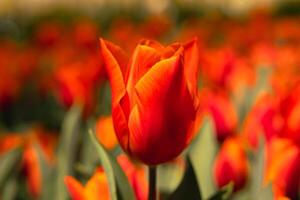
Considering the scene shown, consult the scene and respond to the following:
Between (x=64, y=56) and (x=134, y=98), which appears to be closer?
(x=134, y=98)

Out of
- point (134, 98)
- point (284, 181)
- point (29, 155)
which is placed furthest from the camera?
point (29, 155)

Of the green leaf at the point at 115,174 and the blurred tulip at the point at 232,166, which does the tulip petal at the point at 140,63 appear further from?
the blurred tulip at the point at 232,166

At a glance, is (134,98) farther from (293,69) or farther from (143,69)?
(293,69)

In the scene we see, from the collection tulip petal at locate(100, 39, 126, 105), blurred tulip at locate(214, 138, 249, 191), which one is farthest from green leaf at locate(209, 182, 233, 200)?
blurred tulip at locate(214, 138, 249, 191)

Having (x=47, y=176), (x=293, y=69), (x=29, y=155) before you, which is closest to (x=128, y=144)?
(x=47, y=176)

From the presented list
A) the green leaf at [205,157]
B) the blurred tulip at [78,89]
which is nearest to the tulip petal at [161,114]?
the green leaf at [205,157]

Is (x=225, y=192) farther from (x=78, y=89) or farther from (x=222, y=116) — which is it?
(x=78, y=89)
